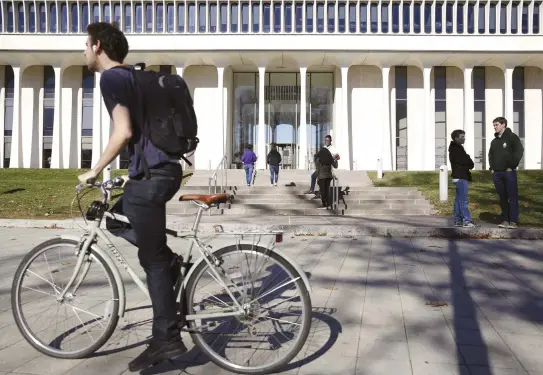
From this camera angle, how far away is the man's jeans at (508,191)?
8884 millimetres

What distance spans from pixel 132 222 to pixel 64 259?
69 centimetres

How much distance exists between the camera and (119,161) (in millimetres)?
33562

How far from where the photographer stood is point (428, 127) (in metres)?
33.4

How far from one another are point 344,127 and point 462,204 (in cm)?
2495

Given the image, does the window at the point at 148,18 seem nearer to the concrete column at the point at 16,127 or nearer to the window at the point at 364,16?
the concrete column at the point at 16,127

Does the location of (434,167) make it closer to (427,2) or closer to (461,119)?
(461,119)

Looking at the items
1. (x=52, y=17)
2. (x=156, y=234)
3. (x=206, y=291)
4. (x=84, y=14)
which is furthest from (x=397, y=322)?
(x=52, y=17)

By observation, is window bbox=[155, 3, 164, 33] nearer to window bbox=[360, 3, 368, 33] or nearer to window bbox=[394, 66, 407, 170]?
window bbox=[360, 3, 368, 33]

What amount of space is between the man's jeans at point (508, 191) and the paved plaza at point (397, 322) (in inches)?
91.1

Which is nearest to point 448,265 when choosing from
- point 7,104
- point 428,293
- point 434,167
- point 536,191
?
point 428,293

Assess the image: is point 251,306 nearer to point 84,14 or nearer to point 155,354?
point 155,354

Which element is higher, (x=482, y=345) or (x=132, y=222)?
(x=132, y=222)

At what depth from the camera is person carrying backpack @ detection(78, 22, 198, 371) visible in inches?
102

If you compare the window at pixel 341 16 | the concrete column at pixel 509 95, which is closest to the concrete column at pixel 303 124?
the window at pixel 341 16
